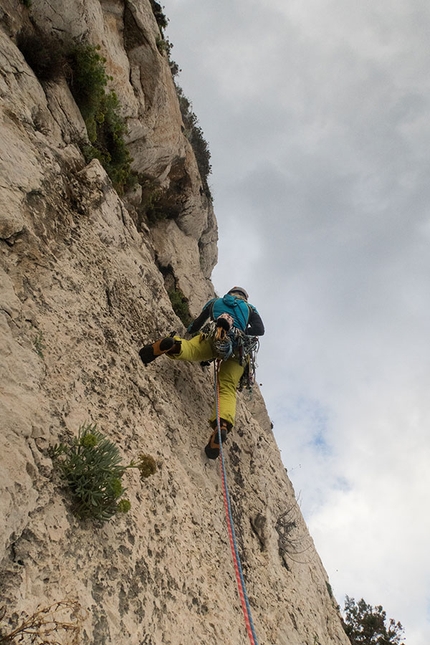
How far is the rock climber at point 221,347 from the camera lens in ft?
18.7

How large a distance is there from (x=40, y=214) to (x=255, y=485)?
5.03 metres

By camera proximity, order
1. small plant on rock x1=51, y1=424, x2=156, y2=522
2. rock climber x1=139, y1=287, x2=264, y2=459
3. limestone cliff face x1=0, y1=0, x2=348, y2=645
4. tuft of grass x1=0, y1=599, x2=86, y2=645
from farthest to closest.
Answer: rock climber x1=139, y1=287, x2=264, y2=459
small plant on rock x1=51, y1=424, x2=156, y2=522
limestone cliff face x1=0, y1=0, x2=348, y2=645
tuft of grass x1=0, y1=599, x2=86, y2=645

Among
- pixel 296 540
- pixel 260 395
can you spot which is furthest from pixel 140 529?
pixel 260 395

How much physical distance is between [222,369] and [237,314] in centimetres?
91

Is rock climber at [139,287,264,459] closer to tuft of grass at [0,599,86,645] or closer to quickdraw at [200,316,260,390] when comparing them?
quickdraw at [200,316,260,390]

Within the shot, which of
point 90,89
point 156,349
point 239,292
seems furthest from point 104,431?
point 90,89

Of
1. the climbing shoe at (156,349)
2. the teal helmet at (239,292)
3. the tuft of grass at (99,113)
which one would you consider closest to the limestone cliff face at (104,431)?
the climbing shoe at (156,349)

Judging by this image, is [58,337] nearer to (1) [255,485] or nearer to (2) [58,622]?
(2) [58,622]

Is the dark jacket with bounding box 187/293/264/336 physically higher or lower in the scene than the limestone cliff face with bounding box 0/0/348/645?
higher

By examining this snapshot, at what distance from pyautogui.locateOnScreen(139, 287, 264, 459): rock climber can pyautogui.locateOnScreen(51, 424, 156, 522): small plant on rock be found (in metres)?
2.12

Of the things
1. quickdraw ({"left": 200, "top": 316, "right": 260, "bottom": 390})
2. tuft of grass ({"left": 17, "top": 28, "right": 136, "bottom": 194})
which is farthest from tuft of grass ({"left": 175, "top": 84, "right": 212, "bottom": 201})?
quickdraw ({"left": 200, "top": 316, "right": 260, "bottom": 390})

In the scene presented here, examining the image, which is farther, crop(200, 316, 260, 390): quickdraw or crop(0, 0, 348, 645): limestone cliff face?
crop(200, 316, 260, 390): quickdraw

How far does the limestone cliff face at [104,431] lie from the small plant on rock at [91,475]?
0.34ft

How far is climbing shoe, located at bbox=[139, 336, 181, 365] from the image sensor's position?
554 centimetres
